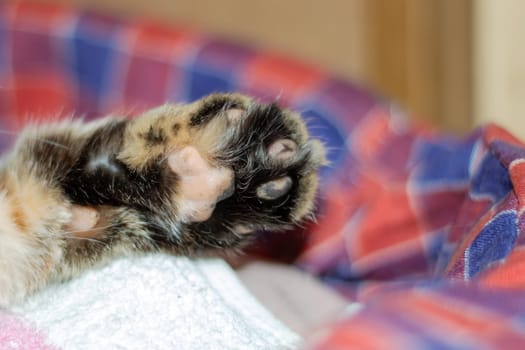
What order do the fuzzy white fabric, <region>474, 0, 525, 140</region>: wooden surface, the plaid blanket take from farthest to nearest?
<region>474, 0, 525, 140</region>: wooden surface < the fuzzy white fabric < the plaid blanket

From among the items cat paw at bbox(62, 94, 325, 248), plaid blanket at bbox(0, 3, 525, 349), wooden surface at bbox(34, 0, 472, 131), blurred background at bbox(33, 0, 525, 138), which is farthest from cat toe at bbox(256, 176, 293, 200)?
wooden surface at bbox(34, 0, 472, 131)

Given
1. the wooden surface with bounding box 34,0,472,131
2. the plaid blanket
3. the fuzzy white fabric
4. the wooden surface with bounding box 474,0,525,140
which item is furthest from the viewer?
the wooden surface with bounding box 34,0,472,131

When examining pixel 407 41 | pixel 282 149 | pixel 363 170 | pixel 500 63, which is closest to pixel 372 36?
pixel 407 41

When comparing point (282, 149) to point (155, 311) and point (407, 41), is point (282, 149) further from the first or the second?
point (407, 41)

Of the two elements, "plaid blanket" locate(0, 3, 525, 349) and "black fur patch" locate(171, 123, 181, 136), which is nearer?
"plaid blanket" locate(0, 3, 525, 349)

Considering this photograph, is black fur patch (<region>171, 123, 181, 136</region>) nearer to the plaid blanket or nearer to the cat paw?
the cat paw

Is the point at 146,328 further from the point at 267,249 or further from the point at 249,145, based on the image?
the point at 267,249
